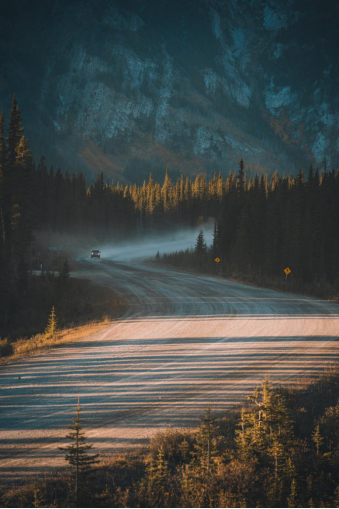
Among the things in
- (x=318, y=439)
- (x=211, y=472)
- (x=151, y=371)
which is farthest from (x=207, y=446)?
(x=151, y=371)

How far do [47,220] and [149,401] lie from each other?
75406 mm

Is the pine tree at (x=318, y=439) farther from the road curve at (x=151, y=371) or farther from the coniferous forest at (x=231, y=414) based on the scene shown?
the road curve at (x=151, y=371)

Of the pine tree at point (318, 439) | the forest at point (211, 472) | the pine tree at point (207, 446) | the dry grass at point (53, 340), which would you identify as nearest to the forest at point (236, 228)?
the dry grass at point (53, 340)

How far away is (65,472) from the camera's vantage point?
5.22 m

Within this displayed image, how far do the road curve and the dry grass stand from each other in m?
0.64

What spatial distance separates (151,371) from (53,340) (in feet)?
18.7

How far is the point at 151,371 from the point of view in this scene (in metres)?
9.58

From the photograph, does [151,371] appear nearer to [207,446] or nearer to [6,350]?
[207,446]

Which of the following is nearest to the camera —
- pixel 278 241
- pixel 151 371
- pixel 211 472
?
pixel 211 472

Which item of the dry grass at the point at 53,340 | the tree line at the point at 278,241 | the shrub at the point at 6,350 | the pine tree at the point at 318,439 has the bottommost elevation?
the shrub at the point at 6,350

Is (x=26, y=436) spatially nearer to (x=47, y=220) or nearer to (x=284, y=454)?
(x=284, y=454)

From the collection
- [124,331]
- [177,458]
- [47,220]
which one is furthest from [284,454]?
[47,220]

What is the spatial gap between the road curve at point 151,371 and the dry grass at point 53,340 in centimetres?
64

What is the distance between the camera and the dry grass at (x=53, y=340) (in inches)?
459
